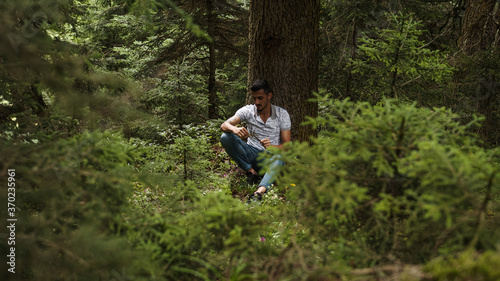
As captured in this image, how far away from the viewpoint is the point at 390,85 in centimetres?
482

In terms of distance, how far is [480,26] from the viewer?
671 centimetres

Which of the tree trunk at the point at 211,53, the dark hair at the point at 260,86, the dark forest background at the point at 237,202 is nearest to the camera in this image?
the dark forest background at the point at 237,202

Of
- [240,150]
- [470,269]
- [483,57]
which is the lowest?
[240,150]

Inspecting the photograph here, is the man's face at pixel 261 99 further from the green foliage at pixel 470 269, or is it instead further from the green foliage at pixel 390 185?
the green foliage at pixel 470 269

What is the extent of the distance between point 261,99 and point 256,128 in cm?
52

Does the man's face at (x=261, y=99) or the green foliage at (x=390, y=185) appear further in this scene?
the man's face at (x=261, y=99)

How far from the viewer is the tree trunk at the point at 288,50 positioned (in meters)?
4.43

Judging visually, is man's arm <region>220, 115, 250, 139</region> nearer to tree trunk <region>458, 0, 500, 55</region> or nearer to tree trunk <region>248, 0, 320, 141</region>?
tree trunk <region>248, 0, 320, 141</region>

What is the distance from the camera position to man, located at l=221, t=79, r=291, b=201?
177 inches

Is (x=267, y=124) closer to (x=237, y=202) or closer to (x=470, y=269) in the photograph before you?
(x=237, y=202)

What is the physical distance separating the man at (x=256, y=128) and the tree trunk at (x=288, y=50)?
20 centimetres

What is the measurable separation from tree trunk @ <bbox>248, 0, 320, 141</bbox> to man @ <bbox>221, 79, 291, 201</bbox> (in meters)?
0.20

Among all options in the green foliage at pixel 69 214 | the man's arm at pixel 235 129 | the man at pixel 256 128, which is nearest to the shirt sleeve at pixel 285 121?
the man at pixel 256 128

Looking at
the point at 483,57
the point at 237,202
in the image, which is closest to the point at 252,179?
the point at 237,202
